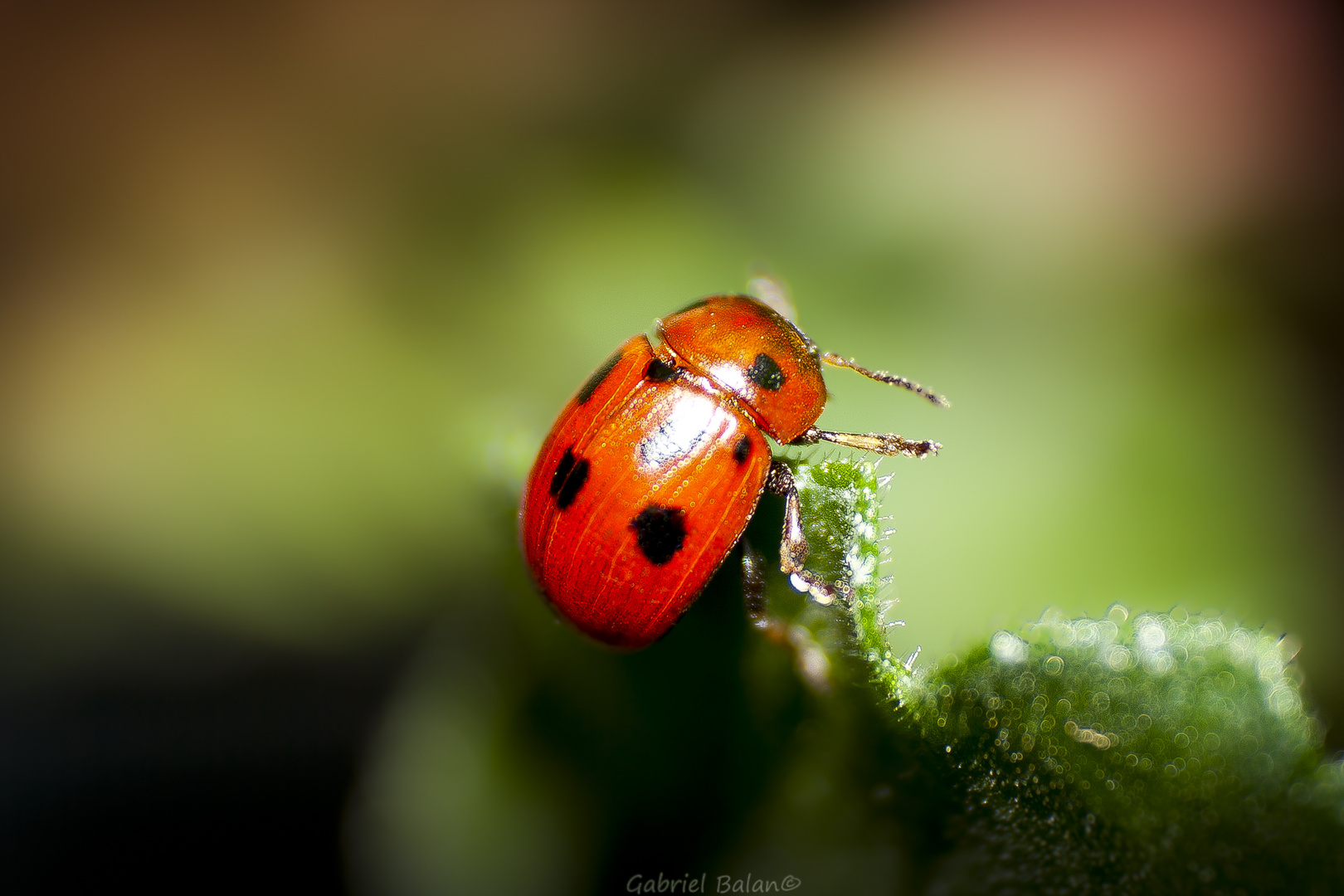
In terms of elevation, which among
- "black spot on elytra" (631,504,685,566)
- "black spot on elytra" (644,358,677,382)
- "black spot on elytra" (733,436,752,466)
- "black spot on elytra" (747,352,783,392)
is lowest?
"black spot on elytra" (631,504,685,566)

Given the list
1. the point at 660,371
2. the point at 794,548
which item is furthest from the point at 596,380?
the point at 794,548

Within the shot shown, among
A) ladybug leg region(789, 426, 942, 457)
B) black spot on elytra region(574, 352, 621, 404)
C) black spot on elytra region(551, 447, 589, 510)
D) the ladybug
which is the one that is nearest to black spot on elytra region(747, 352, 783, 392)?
the ladybug

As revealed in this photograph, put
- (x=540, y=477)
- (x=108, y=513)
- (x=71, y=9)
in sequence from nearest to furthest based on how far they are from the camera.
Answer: (x=540, y=477) < (x=108, y=513) < (x=71, y=9)

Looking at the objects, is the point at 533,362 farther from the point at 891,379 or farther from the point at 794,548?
the point at 794,548

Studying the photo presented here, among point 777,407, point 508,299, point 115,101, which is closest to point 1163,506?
point 777,407


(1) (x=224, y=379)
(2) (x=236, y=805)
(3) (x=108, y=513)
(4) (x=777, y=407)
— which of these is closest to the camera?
(4) (x=777, y=407)

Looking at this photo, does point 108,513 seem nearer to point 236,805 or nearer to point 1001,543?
point 236,805

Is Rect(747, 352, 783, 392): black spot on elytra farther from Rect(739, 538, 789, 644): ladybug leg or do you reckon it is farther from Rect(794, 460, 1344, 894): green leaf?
Rect(794, 460, 1344, 894): green leaf
